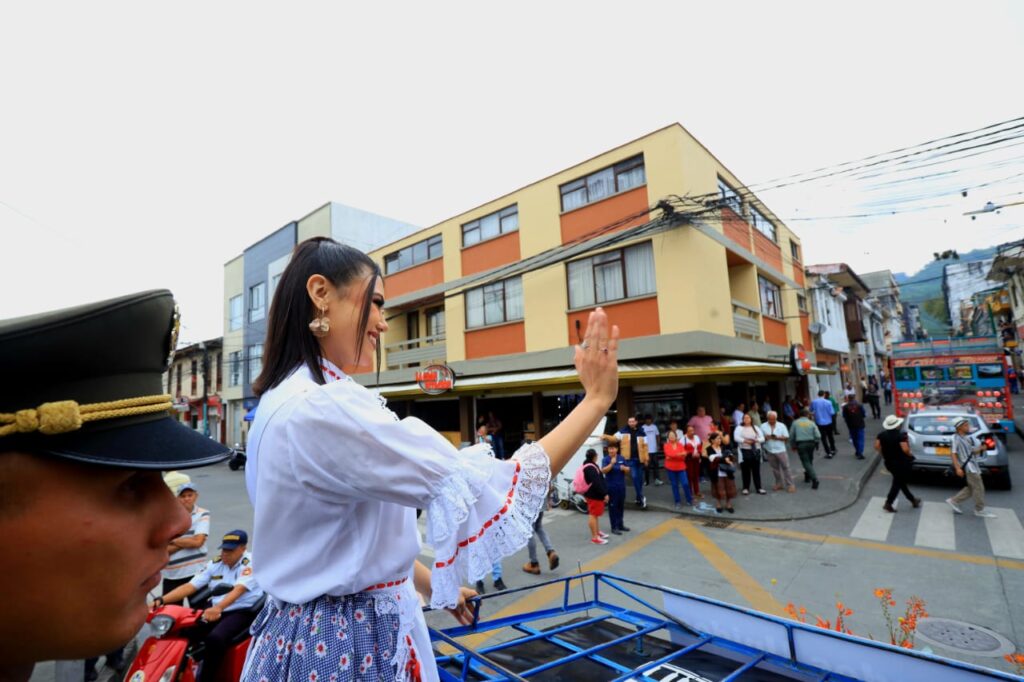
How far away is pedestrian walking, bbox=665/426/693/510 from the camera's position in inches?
387

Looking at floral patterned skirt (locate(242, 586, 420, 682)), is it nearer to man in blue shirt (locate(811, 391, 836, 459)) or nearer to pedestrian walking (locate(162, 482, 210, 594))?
pedestrian walking (locate(162, 482, 210, 594))

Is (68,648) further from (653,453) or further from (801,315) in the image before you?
(801,315)

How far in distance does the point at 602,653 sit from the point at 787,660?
1052mm

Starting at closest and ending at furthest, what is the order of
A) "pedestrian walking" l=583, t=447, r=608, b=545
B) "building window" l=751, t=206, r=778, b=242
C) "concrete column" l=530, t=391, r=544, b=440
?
"pedestrian walking" l=583, t=447, r=608, b=545, "concrete column" l=530, t=391, r=544, b=440, "building window" l=751, t=206, r=778, b=242

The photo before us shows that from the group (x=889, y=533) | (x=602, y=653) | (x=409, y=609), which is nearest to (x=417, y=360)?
(x=889, y=533)

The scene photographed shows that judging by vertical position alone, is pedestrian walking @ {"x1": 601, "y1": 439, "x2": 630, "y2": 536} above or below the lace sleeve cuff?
below

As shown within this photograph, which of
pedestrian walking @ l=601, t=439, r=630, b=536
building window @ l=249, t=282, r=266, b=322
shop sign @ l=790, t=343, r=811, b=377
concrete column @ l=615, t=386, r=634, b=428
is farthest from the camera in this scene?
building window @ l=249, t=282, r=266, b=322

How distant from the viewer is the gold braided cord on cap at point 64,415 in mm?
662

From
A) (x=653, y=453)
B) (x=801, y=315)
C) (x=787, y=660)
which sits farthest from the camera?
(x=801, y=315)

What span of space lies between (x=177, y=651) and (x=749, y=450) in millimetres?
10407

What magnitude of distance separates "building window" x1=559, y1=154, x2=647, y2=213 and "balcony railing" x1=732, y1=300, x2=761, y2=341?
15.8ft

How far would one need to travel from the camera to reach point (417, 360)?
1864 centimetres

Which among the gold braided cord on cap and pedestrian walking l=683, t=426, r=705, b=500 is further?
pedestrian walking l=683, t=426, r=705, b=500

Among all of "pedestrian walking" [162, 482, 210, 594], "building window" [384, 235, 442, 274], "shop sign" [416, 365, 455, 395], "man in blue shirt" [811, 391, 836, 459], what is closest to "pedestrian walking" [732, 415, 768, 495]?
"man in blue shirt" [811, 391, 836, 459]
